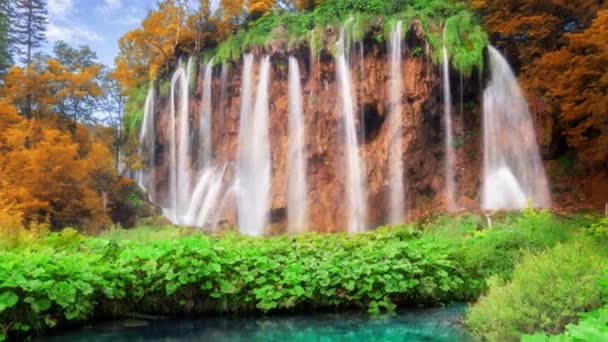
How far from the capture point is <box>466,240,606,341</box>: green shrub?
4.90 metres

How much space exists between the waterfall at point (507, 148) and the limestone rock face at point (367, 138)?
71cm

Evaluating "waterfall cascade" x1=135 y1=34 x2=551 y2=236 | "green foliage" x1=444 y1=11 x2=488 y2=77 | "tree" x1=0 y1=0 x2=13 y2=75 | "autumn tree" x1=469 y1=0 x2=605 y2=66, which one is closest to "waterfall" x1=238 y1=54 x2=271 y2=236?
"waterfall cascade" x1=135 y1=34 x2=551 y2=236

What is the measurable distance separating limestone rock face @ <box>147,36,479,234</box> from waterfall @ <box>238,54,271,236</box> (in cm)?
42

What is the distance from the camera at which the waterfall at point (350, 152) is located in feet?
68.1

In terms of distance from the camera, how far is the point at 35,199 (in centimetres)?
1872

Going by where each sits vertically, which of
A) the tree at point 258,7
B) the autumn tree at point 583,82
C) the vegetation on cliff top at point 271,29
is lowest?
the autumn tree at point 583,82

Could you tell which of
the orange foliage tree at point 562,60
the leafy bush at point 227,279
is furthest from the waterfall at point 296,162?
the leafy bush at point 227,279

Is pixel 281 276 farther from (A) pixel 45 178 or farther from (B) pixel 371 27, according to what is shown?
(B) pixel 371 27

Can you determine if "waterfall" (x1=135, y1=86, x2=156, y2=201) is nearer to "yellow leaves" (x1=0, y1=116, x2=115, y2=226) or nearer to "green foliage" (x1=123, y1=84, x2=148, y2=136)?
"green foliage" (x1=123, y1=84, x2=148, y2=136)

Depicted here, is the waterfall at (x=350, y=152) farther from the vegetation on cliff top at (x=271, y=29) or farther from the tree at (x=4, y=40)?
the tree at (x=4, y=40)

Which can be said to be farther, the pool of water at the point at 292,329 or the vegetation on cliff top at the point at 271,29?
the vegetation on cliff top at the point at 271,29

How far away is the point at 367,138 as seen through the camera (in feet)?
70.9

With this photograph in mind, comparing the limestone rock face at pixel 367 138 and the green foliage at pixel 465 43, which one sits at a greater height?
the green foliage at pixel 465 43

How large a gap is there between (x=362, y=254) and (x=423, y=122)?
14.6 meters
